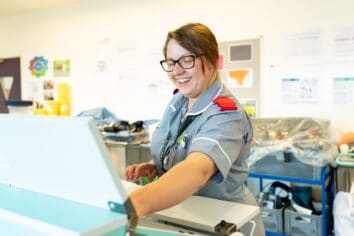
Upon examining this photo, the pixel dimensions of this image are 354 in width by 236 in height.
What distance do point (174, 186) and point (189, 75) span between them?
0.53m

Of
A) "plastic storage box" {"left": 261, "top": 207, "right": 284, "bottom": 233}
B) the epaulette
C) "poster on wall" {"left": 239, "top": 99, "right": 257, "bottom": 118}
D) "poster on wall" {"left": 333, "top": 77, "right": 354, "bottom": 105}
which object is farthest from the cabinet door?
the epaulette

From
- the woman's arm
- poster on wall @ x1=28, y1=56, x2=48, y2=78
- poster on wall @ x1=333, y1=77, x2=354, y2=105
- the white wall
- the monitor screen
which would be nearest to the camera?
the monitor screen

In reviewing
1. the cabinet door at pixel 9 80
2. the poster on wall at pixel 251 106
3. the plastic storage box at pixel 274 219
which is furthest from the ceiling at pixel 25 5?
the plastic storage box at pixel 274 219

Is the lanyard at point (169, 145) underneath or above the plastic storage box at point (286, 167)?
above

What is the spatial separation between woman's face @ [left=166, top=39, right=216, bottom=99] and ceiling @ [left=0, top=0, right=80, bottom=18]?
3332 mm

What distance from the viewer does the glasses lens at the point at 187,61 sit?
1.26 metres

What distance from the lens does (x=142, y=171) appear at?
1363 millimetres

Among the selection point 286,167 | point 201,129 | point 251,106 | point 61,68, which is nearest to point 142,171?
point 201,129

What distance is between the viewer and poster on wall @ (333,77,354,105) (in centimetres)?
290

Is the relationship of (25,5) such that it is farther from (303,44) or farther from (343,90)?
(343,90)

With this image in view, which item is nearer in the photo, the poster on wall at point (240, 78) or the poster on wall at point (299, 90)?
the poster on wall at point (299, 90)

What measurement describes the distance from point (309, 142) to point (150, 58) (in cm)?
184

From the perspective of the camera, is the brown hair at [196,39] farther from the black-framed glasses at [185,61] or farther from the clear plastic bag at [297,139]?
the clear plastic bag at [297,139]

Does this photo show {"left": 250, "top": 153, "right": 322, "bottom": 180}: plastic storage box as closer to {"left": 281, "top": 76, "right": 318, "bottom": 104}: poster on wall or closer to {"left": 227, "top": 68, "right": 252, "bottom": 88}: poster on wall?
{"left": 281, "top": 76, "right": 318, "bottom": 104}: poster on wall
